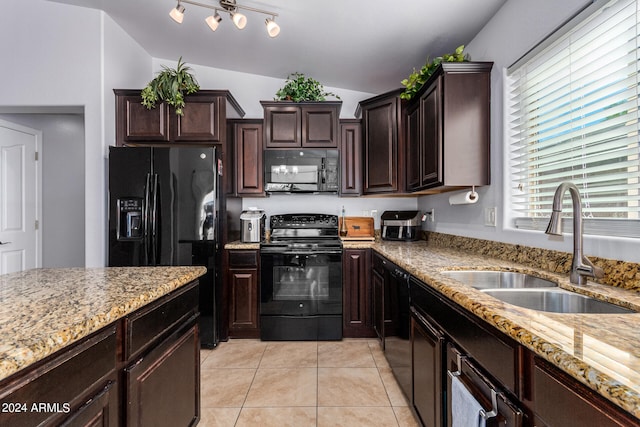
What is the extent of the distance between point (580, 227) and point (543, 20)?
43.9 inches

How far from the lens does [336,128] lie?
9.78 ft

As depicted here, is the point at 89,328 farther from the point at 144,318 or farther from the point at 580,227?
the point at 580,227

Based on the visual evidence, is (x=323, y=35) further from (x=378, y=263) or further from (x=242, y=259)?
(x=242, y=259)

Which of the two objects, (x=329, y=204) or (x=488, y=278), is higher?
(x=329, y=204)

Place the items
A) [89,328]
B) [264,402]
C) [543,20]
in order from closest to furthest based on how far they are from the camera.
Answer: [89,328], [543,20], [264,402]

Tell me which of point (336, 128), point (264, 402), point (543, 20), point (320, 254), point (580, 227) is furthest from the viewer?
point (336, 128)

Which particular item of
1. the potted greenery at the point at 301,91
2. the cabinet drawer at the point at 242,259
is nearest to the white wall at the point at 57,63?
the cabinet drawer at the point at 242,259

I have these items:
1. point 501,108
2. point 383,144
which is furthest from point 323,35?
point 501,108

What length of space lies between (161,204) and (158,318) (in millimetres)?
1619

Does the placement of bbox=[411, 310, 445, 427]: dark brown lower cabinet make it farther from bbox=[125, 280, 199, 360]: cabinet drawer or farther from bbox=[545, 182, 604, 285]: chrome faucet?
bbox=[125, 280, 199, 360]: cabinet drawer

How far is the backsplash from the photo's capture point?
1116 mm

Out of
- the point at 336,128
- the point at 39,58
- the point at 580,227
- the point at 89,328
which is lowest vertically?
the point at 89,328

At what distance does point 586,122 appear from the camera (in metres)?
1.33

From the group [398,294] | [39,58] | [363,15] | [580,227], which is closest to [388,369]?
[398,294]
